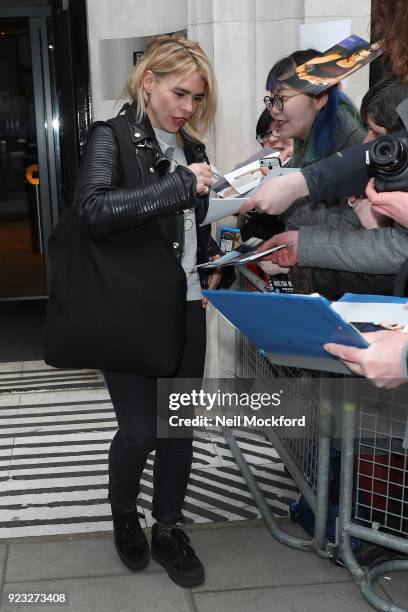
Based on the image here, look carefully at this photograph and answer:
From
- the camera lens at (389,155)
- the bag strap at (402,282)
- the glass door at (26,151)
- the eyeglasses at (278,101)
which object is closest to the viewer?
the camera lens at (389,155)

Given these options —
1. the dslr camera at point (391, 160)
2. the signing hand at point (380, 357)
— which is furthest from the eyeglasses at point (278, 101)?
the signing hand at point (380, 357)

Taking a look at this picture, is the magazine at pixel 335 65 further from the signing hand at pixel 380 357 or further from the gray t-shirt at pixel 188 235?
the signing hand at pixel 380 357

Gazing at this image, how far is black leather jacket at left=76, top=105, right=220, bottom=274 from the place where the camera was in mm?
2617

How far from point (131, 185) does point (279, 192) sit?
50 centimetres

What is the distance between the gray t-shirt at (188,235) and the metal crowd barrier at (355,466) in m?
0.37

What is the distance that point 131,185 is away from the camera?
9.11 feet

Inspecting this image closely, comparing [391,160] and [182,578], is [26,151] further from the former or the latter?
[391,160]

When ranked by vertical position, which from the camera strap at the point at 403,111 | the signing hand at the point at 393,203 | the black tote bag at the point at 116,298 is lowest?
the black tote bag at the point at 116,298

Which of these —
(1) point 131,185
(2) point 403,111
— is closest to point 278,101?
(1) point 131,185

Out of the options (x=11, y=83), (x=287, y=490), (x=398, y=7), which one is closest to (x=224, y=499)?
(x=287, y=490)

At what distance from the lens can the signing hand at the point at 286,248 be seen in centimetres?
293

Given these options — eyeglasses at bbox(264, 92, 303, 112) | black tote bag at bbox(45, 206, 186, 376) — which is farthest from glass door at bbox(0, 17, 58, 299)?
black tote bag at bbox(45, 206, 186, 376)

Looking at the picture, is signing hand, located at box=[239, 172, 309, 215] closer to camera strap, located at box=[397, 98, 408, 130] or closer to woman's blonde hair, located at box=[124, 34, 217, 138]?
camera strap, located at box=[397, 98, 408, 130]

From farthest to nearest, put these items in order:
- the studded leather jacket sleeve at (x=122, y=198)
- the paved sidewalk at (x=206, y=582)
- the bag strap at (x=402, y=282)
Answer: the paved sidewalk at (x=206, y=582) → the studded leather jacket sleeve at (x=122, y=198) → the bag strap at (x=402, y=282)
